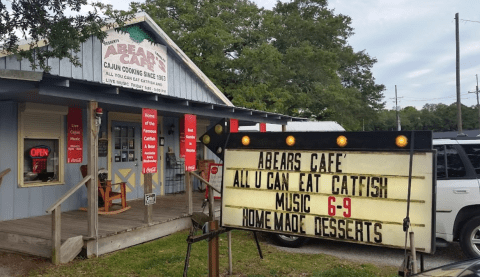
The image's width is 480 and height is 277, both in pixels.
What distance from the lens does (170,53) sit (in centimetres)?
1217

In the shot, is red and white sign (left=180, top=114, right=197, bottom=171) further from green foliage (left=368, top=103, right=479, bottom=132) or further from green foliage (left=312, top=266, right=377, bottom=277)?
green foliage (left=368, top=103, right=479, bottom=132)

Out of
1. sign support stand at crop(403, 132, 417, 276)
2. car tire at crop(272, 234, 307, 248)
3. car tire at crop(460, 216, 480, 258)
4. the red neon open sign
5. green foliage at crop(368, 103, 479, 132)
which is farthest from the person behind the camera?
green foliage at crop(368, 103, 479, 132)

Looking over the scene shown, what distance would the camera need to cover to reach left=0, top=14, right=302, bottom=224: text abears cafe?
269 inches

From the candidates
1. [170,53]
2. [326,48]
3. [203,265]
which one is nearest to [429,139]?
[203,265]

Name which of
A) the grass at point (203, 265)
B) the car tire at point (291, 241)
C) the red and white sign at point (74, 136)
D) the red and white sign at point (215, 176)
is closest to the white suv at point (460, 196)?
the grass at point (203, 265)

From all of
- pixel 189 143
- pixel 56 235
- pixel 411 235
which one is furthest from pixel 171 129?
pixel 411 235

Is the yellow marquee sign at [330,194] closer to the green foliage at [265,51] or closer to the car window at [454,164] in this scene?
the car window at [454,164]

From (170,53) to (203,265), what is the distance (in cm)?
779

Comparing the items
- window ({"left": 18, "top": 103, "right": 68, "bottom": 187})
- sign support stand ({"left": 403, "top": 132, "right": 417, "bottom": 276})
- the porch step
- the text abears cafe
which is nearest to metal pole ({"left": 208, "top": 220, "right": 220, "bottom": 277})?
sign support stand ({"left": 403, "top": 132, "right": 417, "bottom": 276})

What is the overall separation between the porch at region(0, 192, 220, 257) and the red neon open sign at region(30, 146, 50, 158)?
4.32 ft

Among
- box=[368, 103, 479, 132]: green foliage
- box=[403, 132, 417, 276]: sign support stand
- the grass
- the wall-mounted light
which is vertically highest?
box=[368, 103, 479, 132]: green foliage

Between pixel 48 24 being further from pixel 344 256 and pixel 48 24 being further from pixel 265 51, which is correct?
pixel 265 51

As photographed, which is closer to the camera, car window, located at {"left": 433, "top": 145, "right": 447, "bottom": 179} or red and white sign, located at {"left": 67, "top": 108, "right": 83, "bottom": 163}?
car window, located at {"left": 433, "top": 145, "right": 447, "bottom": 179}

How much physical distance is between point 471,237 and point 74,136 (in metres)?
8.28
